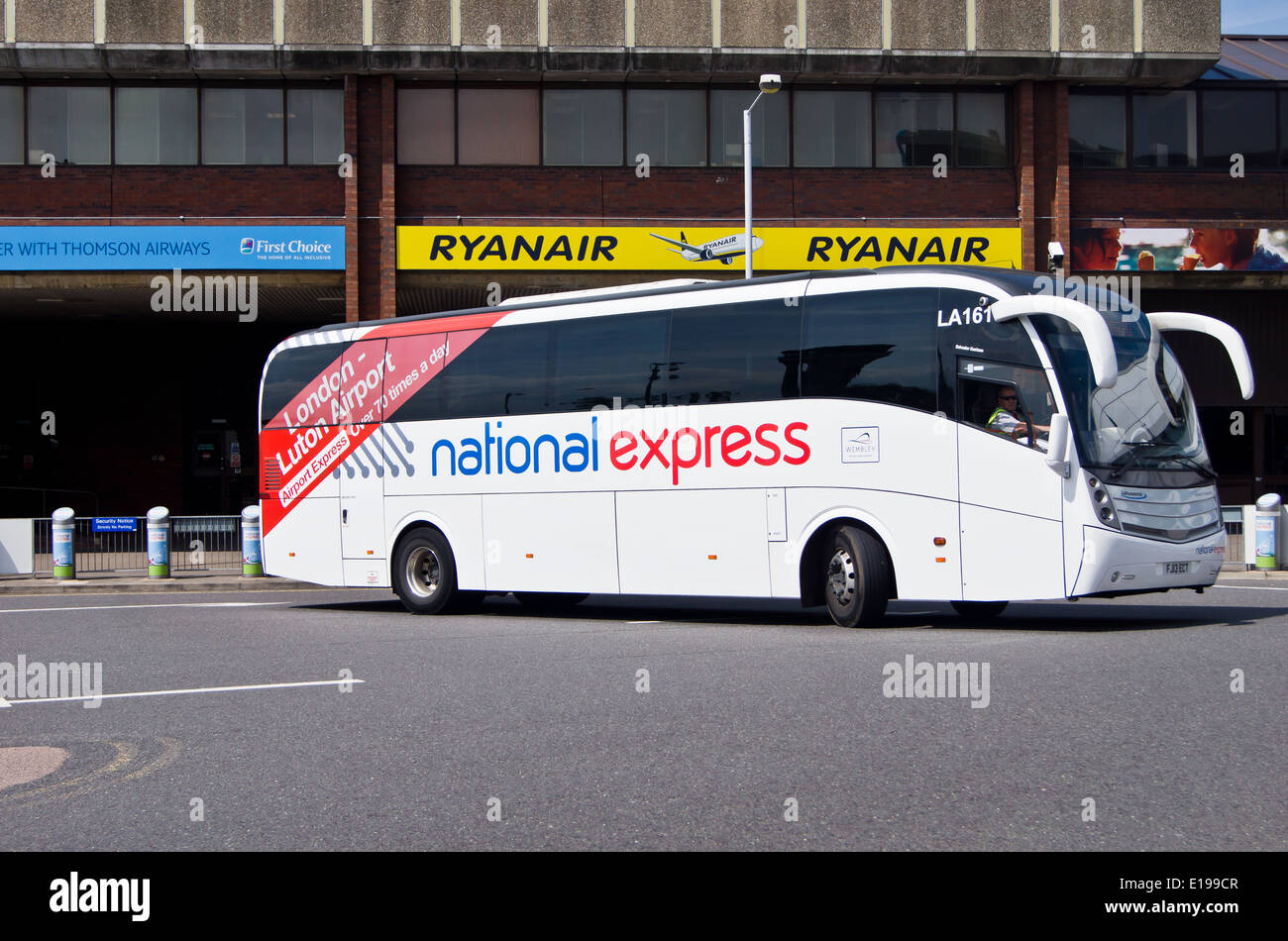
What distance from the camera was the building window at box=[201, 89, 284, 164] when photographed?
1160 inches

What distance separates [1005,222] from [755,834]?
85.2 feet

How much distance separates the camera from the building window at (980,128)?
30.0 meters

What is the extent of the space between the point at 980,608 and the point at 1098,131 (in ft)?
61.1

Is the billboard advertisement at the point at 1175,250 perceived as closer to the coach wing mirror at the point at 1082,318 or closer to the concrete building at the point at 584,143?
the concrete building at the point at 584,143

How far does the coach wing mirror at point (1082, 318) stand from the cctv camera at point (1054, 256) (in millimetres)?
16689

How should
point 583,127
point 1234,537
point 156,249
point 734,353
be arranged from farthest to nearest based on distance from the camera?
point 583,127
point 156,249
point 1234,537
point 734,353

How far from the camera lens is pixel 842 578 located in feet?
45.4

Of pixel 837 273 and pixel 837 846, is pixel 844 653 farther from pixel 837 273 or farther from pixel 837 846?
pixel 837 846

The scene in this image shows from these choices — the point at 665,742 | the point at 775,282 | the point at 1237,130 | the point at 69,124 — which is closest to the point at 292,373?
the point at 775,282

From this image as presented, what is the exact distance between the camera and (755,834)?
18.4ft

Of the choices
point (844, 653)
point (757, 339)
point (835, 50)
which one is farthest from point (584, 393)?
point (835, 50)

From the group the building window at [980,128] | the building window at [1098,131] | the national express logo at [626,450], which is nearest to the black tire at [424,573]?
the national express logo at [626,450]

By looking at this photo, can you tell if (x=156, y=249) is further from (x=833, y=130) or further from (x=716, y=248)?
(x=833, y=130)

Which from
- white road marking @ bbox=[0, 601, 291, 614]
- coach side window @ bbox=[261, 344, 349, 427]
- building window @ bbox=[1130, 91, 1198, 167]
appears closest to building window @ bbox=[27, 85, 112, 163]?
coach side window @ bbox=[261, 344, 349, 427]
